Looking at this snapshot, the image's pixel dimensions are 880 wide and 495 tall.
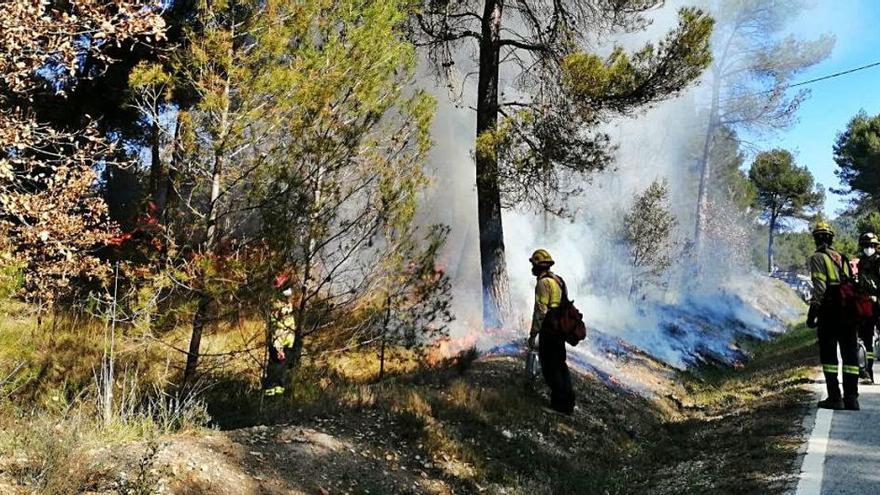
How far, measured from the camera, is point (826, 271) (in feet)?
19.0

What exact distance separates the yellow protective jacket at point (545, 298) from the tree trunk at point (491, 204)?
3363mm

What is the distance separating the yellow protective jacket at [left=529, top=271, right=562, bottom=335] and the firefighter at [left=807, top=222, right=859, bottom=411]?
7.59ft

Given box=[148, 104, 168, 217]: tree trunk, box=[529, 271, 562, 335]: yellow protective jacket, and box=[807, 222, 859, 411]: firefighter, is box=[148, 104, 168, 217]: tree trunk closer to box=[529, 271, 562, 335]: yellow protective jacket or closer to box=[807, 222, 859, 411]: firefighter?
box=[529, 271, 562, 335]: yellow protective jacket

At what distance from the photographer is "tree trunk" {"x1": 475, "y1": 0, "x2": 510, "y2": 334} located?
981cm

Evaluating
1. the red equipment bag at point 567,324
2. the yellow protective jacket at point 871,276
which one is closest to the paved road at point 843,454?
the red equipment bag at point 567,324

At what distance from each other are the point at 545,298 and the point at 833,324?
258 cm

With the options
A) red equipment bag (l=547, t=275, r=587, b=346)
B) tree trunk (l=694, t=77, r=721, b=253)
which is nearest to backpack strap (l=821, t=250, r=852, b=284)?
red equipment bag (l=547, t=275, r=587, b=346)

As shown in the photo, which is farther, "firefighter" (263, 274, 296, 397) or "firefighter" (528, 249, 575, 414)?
"firefighter" (528, 249, 575, 414)

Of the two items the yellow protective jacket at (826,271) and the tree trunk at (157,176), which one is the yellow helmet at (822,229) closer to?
the yellow protective jacket at (826,271)

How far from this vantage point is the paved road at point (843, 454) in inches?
143

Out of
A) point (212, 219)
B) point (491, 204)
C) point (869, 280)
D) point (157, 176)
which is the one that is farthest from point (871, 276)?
point (157, 176)

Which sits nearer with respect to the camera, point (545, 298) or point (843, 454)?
point (843, 454)

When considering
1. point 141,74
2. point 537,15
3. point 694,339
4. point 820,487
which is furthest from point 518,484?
point 694,339

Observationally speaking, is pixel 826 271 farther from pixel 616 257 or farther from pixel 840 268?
pixel 616 257
